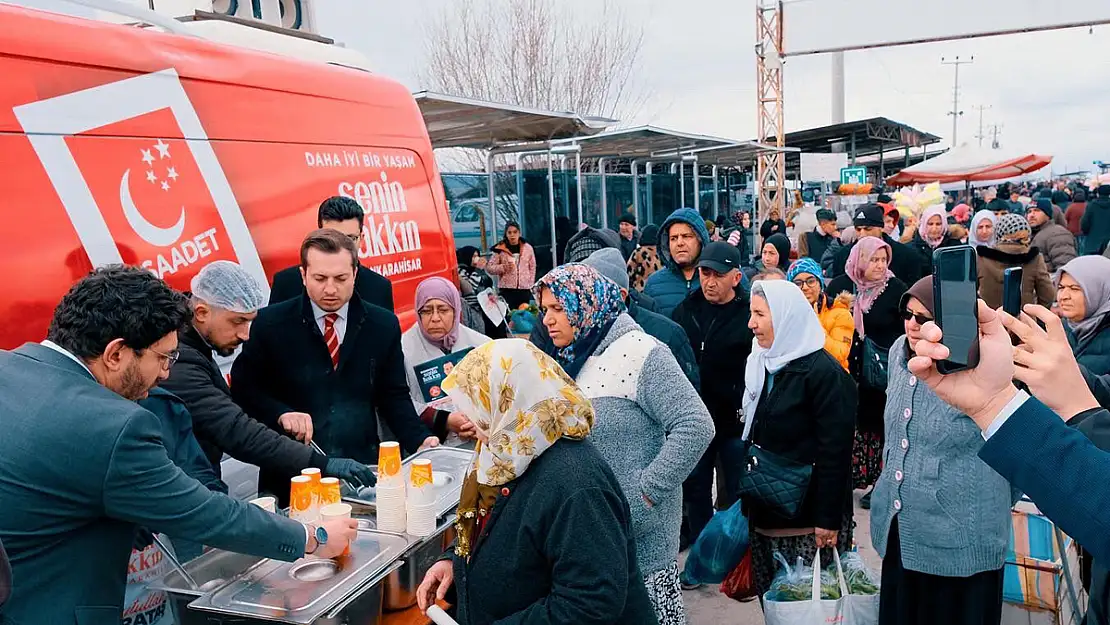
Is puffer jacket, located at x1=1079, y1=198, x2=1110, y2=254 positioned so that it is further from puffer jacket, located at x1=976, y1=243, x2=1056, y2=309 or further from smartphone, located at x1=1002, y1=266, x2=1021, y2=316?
smartphone, located at x1=1002, y1=266, x2=1021, y2=316

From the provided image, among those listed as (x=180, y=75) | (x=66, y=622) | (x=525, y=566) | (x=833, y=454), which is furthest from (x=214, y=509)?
(x=833, y=454)

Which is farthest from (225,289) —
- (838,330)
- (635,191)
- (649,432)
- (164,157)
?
(635,191)

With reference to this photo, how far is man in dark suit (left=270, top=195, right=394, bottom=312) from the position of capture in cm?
349

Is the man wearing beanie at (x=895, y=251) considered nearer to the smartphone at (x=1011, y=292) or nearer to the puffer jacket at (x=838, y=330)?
the puffer jacket at (x=838, y=330)

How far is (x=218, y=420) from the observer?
2.75 meters

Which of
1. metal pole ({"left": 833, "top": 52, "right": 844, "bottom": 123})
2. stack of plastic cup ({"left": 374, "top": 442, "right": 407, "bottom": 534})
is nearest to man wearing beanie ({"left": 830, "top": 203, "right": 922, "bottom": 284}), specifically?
stack of plastic cup ({"left": 374, "top": 442, "right": 407, "bottom": 534})

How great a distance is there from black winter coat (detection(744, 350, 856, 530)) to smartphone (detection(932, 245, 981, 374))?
196cm

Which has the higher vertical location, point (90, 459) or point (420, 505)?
point (90, 459)

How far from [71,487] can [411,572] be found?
1.02m

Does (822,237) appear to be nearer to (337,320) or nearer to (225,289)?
(337,320)

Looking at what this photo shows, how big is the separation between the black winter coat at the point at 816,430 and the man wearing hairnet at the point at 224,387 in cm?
162

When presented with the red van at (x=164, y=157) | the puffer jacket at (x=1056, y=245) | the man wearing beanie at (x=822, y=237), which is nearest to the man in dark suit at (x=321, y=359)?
the red van at (x=164, y=157)

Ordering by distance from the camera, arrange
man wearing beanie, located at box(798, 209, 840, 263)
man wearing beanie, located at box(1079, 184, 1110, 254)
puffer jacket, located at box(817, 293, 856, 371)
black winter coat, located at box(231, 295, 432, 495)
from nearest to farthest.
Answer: black winter coat, located at box(231, 295, 432, 495)
puffer jacket, located at box(817, 293, 856, 371)
man wearing beanie, located at box(798, 209, 840, 263)
man wearing beanie, located at box(1079, 184, 1110, 254)

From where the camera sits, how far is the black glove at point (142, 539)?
2.20 meters
